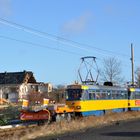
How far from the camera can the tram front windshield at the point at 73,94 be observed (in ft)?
126

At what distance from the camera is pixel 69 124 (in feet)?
98.3

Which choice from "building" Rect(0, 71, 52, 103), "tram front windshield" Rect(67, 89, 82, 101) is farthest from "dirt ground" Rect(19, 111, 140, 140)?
"building" Rect(0, 71, 52, 103)

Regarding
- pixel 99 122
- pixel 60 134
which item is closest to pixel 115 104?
pixel 99 122

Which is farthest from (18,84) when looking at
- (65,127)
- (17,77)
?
(65,127)

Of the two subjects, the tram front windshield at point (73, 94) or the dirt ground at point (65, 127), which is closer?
the dirt ground at point (65, 127)

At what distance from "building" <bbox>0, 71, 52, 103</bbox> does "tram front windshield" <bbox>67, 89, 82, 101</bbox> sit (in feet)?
217

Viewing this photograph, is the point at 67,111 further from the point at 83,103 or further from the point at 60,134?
the point at 60,134

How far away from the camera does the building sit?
108444mm

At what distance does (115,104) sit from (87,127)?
15003 millimetres

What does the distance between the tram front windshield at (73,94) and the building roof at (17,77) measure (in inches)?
2895

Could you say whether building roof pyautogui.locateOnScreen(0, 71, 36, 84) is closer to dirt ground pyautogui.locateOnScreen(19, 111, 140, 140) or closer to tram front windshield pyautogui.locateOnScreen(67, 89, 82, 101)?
tram front windshield pyautogui.locateOnScreen(67, 89, 82, 101)

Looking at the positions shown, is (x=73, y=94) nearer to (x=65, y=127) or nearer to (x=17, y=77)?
(x=65, y=127)

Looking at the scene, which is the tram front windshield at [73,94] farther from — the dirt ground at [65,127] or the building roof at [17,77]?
the building roof at [17,77]

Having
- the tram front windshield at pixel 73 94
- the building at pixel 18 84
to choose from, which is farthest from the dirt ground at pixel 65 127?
the building at pixel 18 84
